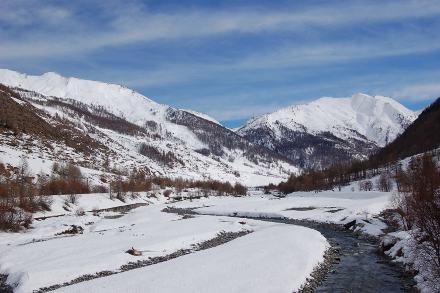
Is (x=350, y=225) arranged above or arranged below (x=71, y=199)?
below

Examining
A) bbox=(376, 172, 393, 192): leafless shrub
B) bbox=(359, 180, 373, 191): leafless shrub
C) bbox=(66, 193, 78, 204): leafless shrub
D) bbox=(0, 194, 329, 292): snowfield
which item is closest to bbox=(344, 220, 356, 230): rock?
bbox=(0, 194, 329, 292): snowfield

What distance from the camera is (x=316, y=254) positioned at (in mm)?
44812

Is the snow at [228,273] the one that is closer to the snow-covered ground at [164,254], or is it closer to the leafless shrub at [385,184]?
the snow-covered ground at [164,254]

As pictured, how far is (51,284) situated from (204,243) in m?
23.3

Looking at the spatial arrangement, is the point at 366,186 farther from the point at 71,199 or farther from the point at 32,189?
the point at 32,189

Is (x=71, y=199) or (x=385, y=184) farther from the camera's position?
(x=385, y=184)

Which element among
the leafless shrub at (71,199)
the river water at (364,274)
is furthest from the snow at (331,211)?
the leafless shrub at (71,199)

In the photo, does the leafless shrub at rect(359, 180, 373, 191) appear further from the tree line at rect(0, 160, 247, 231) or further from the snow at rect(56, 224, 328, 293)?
the snow at rect(56, 224, 328, 293)

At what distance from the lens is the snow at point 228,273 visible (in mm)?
30641

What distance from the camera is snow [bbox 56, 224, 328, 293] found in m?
30.6

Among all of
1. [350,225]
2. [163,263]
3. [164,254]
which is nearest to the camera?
[163,263]

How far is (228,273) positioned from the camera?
3450 cm

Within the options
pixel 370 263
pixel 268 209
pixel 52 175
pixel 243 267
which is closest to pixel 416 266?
pixel 370 263

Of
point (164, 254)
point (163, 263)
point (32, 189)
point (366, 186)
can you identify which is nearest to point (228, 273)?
point (163, 263)
